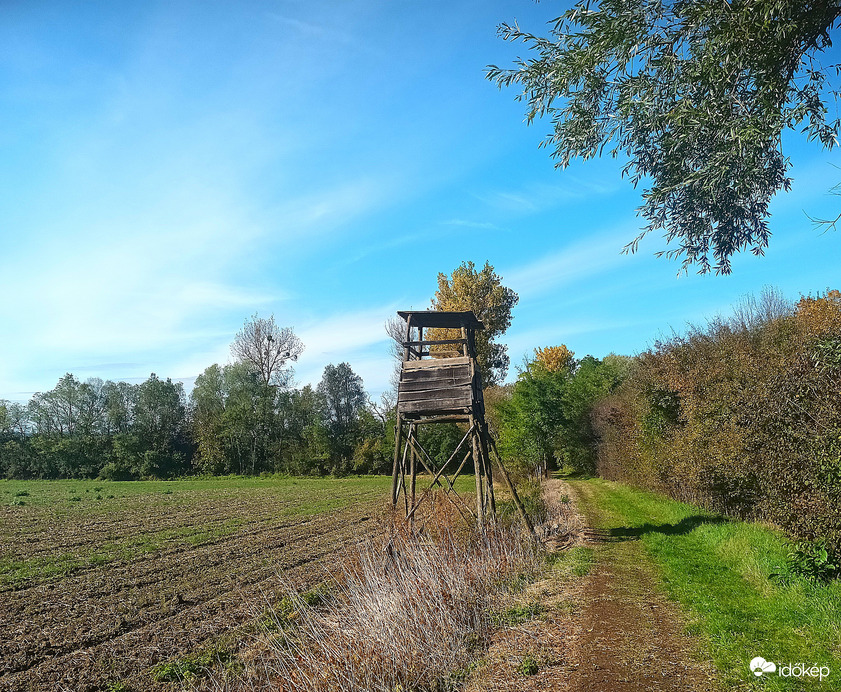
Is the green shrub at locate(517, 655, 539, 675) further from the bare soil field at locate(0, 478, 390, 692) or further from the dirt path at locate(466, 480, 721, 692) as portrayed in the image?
the bare soil field at locate(0, 478, 390, 692)

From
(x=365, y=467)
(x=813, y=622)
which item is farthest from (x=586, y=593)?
(x=365, y=467)

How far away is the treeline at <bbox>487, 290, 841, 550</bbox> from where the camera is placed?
8.24 m

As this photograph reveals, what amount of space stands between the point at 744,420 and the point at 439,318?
24.0ft

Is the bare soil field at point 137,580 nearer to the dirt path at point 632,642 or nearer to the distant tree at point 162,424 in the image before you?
the dirt path at point 632,642

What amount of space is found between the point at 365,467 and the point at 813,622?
51558 mm

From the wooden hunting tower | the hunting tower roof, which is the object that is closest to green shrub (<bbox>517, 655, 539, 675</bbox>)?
the wooden hunting tower

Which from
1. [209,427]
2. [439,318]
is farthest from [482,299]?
[209,427]

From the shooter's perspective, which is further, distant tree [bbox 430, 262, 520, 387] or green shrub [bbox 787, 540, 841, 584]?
distant tree [bbox 430, 262, 520, 387]

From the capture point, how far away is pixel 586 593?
350 inches

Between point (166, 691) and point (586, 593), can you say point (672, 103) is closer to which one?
point (586, 593)

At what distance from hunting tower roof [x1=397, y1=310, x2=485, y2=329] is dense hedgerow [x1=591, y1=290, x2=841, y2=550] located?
6.65 metres

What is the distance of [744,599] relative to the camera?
8000 mm

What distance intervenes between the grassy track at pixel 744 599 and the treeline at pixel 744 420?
823 mm

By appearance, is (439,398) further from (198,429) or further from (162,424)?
(162,424)
